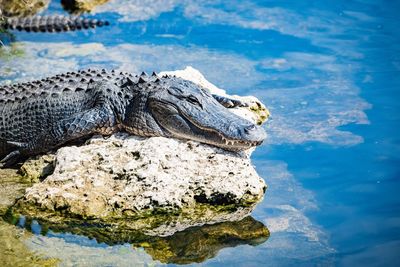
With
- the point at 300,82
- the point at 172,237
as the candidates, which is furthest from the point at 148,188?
the point at 300,82

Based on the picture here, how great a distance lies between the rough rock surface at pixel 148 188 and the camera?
513 centimetres

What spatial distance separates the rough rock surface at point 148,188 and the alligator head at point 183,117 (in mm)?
193

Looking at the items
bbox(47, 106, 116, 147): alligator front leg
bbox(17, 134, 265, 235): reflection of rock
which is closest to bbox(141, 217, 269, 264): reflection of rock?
bbox(17, 134, 265, 235): reflection of rock

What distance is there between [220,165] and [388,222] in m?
1.73

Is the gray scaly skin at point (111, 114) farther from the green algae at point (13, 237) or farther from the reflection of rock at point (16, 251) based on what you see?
the reflection of rock at point (16, 251)

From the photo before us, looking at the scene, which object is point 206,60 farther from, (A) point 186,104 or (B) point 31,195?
(B) point 31,195

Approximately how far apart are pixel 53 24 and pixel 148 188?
679 centimetres

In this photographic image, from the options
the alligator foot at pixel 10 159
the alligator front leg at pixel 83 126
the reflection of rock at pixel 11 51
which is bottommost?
the alligator foot at pixel 10 159

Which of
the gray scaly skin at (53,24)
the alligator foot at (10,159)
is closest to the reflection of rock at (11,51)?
the gray scaly skin at (53,24)

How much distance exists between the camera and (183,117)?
5.92 m

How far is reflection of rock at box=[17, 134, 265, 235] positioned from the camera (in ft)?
16.9

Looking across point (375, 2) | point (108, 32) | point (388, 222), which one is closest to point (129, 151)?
point (388, 222)

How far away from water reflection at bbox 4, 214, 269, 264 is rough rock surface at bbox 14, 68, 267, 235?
0.07m

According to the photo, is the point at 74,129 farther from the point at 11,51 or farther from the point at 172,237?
the point at 11,51
